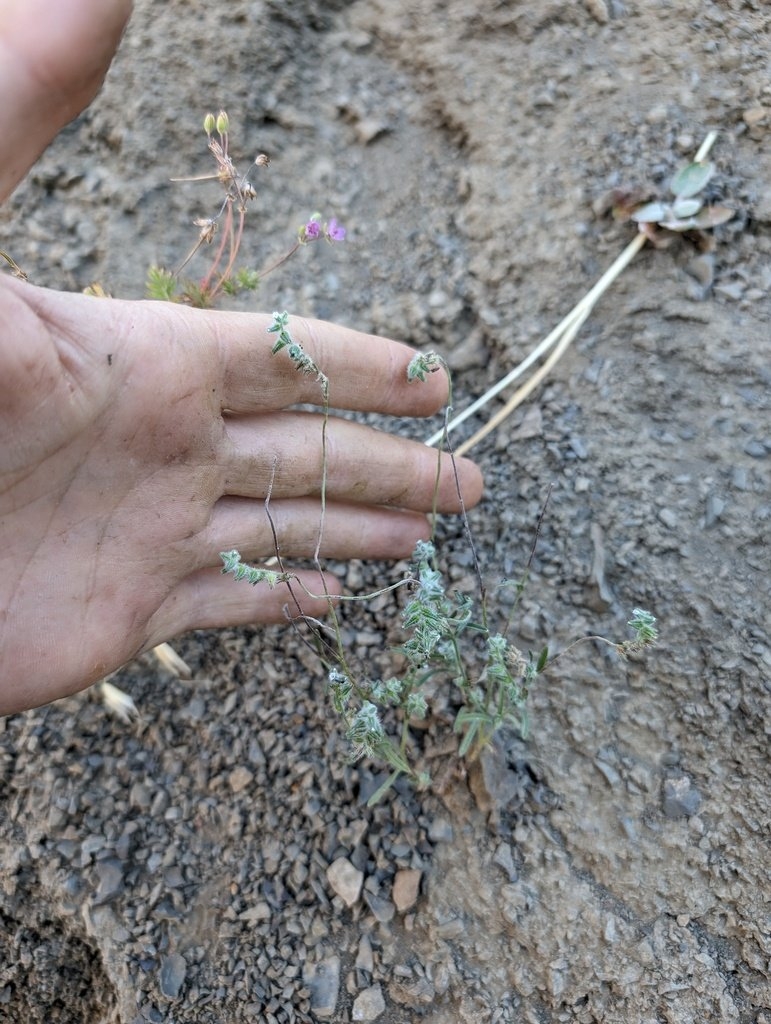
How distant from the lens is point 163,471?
2076 mm

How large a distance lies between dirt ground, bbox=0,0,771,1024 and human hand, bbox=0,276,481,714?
1.05 feet

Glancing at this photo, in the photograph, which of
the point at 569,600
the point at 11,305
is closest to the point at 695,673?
the point at 569,600

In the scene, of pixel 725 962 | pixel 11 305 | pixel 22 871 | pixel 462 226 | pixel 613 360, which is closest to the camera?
pixel 11 305

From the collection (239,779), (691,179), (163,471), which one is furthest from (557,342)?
(239,779)

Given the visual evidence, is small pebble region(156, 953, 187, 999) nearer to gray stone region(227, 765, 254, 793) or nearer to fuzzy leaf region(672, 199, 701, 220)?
gray stone region(227, 765, 254, 793)

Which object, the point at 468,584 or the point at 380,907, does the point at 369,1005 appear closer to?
the point at 380,907

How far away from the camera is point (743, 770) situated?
2.09 metres

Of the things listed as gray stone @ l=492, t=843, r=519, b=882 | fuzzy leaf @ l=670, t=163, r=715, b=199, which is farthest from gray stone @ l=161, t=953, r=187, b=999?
fuzzy leaf @ l=670, t=163, r=715, b=199

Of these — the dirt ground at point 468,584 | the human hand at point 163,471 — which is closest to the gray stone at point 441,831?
the dirt ground at point 468,584

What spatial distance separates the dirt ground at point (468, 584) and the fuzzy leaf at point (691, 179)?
0.29 feet

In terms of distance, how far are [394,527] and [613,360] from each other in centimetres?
88

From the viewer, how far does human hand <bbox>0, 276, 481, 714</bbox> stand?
73.1 inches

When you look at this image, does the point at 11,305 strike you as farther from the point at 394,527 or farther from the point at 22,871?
the point at 22,871

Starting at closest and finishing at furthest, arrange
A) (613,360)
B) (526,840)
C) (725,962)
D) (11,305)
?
(11,305), (725,962), (526,840), (613,360)
